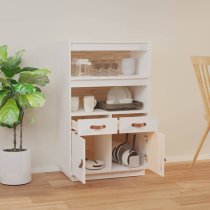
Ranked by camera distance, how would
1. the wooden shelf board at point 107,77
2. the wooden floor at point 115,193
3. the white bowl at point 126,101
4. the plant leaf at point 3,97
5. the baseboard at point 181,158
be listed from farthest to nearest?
the baseboard at point 181,158, the white bowl at point 126,101, the wooden shelf board at point 107,77, the plant leaf at point 3,97, the wooden floor at point 115,193

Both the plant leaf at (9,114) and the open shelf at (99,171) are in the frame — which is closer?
the plant leaf at (9,114)

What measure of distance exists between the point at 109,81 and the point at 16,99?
2.24 ft

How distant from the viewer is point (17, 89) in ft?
11.0

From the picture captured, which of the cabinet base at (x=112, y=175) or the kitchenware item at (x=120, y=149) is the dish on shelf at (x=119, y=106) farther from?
the cabinet base at (x=112, y=175)

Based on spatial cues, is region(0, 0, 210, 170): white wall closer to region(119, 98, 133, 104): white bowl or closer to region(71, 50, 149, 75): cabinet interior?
region(71, 50, 149, 75): cabinet interior

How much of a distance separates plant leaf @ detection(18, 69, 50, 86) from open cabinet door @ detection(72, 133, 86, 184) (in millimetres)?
443

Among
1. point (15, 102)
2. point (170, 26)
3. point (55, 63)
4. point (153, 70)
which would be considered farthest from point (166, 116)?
point (15, 102)

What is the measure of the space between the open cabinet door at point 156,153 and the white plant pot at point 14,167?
0.89 metres

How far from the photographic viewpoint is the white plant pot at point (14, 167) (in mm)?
3482

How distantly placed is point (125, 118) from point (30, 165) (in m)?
0.77

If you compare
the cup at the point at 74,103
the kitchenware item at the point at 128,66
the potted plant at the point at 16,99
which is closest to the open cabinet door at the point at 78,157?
the cup at the point at 74,103

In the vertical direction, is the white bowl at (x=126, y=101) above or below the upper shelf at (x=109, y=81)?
below

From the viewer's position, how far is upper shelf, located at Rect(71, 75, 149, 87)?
3547 mm

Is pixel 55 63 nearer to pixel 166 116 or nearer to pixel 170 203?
pixel 166 116
